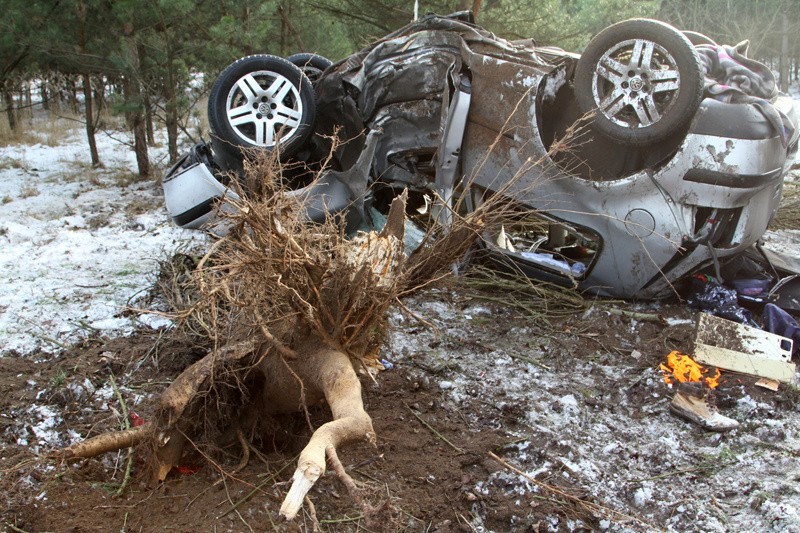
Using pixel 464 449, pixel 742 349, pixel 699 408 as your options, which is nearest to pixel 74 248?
pixel 464 449

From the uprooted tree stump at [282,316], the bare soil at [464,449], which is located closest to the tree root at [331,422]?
the uprooted tree stump at [282,316]

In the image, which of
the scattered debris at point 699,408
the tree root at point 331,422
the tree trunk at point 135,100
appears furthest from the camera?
the tree trunk at point 135,100

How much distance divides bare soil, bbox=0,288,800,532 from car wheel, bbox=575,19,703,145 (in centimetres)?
140

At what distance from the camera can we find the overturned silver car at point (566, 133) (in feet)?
14.3

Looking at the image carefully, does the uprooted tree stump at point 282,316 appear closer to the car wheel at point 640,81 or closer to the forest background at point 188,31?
the car wheel at point 640,81

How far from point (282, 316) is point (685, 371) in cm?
250

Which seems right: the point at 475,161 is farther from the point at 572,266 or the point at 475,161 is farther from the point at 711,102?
the point at 711,102

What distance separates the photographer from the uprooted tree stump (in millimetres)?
2807

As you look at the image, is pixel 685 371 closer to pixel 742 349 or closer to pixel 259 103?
pixel 742 349

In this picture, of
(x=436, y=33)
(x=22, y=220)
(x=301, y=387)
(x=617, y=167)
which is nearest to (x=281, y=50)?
(x=22, y=220)

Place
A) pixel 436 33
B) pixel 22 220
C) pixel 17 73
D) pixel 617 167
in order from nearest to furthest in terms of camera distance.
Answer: pixel 617 167
pixel 436 33
pixel 22 220
pixel 17 73

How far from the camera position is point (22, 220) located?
7375 mm

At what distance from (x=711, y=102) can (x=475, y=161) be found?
64.9 inches

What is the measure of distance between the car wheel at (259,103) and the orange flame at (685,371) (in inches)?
132
